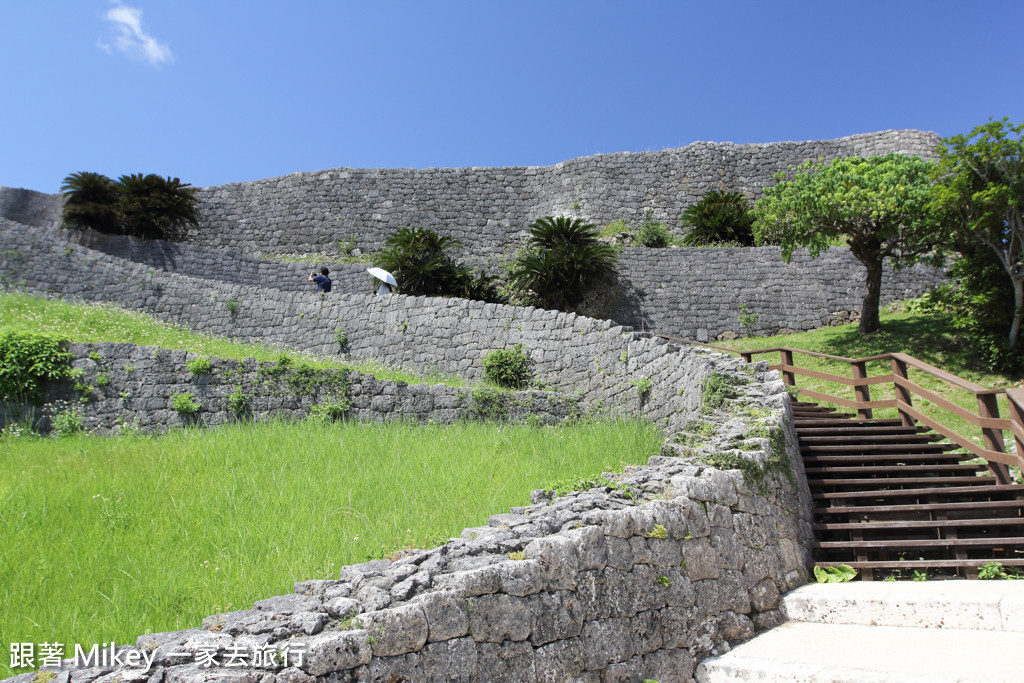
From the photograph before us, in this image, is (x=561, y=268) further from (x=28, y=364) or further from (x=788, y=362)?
(x=28, y=364)

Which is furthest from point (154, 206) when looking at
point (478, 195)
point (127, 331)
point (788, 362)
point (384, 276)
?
point (788, 362)

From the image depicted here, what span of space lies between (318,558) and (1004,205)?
1316 centimetres

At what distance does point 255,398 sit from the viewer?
9.12m

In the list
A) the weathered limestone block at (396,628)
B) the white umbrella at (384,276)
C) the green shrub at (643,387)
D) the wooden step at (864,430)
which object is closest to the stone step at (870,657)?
the weathered limestone block at (396,628)

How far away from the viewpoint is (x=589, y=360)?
9984 millimetres

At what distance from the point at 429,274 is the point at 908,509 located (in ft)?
38.2

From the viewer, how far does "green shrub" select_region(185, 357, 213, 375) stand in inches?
360

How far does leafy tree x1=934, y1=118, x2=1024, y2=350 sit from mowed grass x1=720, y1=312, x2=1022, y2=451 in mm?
913

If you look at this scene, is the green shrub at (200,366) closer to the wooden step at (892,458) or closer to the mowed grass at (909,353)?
the wooden step at (892,458)

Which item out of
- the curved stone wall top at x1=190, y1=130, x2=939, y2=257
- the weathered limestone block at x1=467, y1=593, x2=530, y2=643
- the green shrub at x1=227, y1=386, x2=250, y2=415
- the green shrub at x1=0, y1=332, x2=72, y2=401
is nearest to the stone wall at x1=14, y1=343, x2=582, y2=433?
the green shrub at x1=227, y1=386, x2=250, y2=415

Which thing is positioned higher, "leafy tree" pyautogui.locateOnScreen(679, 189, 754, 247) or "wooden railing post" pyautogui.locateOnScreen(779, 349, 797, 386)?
"leafy tree" pyautogui.locateOnScreen(679, 189, 754, 247)

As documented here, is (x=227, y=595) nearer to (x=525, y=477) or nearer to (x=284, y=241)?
(x=525, y=477)

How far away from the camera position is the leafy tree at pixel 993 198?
11.3m

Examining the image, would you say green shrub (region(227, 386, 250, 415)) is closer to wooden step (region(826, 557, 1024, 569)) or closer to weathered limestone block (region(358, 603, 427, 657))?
weathered limestone block (region(358, 603, 427, 657))
